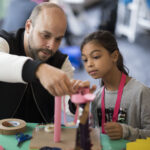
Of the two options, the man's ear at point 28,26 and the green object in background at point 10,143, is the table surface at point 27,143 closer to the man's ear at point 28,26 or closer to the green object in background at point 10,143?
the green object in background at point 10,143

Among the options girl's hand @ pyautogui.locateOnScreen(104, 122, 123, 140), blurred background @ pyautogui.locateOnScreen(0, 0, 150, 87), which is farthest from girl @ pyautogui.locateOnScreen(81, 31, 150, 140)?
blurred background @ pyautogui.locateOnScreen(0, 0, 150, 87)

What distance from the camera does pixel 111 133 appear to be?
3.36 feet

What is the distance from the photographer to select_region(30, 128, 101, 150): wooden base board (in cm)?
85

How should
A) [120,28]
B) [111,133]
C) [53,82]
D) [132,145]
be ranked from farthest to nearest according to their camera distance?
[120,28] → [111,133] → [132,145] → [53,82]

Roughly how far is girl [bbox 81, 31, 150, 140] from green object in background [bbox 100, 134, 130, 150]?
0.71ft

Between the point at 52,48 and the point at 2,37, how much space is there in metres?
0.28

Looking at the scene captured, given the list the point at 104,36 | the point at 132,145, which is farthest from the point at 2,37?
the point at 132,145

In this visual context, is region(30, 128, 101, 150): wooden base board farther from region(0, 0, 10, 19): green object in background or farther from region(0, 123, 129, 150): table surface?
region(0, 0, 10, 19): green object in background

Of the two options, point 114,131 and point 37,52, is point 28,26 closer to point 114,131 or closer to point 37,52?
point 37,52

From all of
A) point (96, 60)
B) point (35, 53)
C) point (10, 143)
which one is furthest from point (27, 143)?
point (35, 53)

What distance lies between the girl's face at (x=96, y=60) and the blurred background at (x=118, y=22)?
1.80 m

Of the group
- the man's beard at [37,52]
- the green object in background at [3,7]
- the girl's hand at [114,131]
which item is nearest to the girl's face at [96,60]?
the man's beard at [37,52]

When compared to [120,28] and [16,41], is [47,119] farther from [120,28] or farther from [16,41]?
[120,28]

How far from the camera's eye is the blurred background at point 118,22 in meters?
3.07
